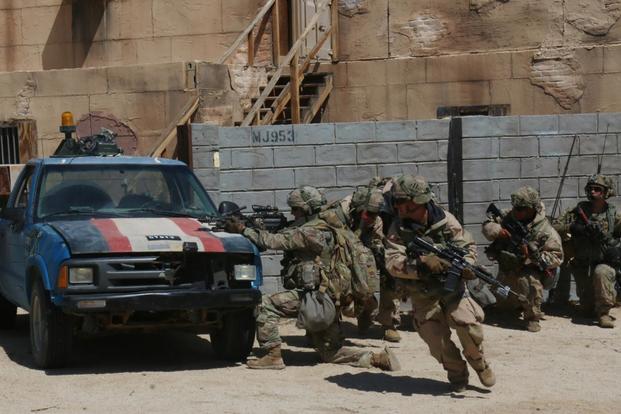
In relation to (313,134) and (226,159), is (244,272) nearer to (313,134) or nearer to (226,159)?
(226,159)

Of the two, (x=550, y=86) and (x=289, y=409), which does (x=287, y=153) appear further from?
(x=550, y=86)

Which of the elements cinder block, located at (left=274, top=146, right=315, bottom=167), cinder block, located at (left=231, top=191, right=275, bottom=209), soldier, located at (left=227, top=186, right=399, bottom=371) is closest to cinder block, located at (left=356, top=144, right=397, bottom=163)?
cinder block, located at (left=274, top=146, right=315, bottom=167)

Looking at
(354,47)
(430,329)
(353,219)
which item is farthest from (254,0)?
(430,329)

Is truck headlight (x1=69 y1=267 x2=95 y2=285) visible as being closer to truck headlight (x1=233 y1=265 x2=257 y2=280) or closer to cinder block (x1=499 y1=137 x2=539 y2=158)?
truck headlight (x1=233 y1=265 x2=257 y2=280)

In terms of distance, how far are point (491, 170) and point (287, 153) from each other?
6.76ft

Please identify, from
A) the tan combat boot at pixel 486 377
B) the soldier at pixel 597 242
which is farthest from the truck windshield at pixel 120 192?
the soldier at pixel 597 242

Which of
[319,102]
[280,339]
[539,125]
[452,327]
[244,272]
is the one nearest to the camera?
[452,327]

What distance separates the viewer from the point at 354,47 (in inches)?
639

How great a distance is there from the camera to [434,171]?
37.1 ft

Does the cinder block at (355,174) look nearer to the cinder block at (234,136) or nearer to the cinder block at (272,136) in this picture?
the cinder block at (272,136)

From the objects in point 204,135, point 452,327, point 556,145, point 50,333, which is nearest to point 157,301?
point 50,333

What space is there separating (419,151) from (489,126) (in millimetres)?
744

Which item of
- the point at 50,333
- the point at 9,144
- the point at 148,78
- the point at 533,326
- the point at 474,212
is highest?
the point at 148,78

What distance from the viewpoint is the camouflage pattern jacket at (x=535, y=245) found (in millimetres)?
10430
